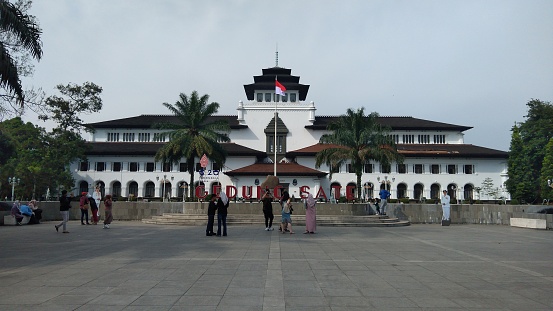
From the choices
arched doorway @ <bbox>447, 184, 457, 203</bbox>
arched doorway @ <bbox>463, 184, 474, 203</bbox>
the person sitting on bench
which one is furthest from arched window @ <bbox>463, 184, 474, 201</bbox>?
the person sitting on bench

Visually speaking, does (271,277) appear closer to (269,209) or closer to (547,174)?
(269,209)

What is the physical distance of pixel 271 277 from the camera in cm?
823

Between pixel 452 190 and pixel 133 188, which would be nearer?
pixel 452 190

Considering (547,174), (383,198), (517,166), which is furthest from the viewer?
(517,166)

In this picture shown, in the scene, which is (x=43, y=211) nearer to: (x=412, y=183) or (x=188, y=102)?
(x=188, y=102)

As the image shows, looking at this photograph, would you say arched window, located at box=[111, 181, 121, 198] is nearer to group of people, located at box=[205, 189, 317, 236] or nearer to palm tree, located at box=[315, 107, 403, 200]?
palm tree, located at box=[315, 107, 403, 200]

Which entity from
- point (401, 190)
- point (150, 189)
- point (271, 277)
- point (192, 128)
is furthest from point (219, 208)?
point (401, 190)

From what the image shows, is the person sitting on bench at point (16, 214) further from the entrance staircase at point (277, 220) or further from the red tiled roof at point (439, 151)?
the red tiled roof at point (439, 151)

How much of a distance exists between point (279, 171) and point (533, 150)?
1467 inches

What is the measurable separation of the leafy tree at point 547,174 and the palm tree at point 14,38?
56.1 m

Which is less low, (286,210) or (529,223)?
(286,210)

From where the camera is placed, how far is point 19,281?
7.69 meters

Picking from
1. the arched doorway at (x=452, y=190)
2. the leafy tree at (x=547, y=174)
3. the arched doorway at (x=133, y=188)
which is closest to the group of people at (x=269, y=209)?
the arched doorway at (x=133, y=188)

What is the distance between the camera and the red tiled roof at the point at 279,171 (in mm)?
49062
